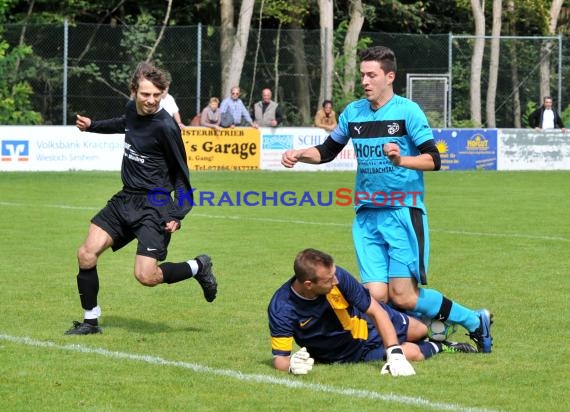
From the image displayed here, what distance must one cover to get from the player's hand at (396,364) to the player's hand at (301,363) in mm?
438

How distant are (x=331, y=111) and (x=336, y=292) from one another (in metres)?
22.0

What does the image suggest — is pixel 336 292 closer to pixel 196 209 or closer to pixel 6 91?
pixel 196 209

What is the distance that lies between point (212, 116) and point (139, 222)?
19.1 meters

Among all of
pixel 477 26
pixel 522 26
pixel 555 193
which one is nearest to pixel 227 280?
pixel 555 193

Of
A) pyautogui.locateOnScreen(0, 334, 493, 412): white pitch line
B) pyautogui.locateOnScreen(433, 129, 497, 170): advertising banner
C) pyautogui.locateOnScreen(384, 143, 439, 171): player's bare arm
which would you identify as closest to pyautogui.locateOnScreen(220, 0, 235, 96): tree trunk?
pyautogui.locateOnScreen(433, 129, 497, 170): advertising banner

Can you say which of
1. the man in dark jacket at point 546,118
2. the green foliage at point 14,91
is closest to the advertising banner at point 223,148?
the green foliage at point 14,91

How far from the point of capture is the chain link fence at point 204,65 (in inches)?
1114

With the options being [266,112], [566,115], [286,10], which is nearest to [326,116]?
[266,112]

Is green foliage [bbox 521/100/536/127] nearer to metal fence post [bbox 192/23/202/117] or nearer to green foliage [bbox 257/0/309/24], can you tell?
green foliage [bbox 257/0/309/24]

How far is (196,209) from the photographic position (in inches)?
778

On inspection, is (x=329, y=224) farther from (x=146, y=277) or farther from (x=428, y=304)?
(x=428, y=304)

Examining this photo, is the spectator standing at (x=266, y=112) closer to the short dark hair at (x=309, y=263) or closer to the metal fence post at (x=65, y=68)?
the metal fence post at (x=65, y=68)

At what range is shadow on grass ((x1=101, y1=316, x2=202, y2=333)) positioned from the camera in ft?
29.5

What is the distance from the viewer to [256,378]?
7133mm
